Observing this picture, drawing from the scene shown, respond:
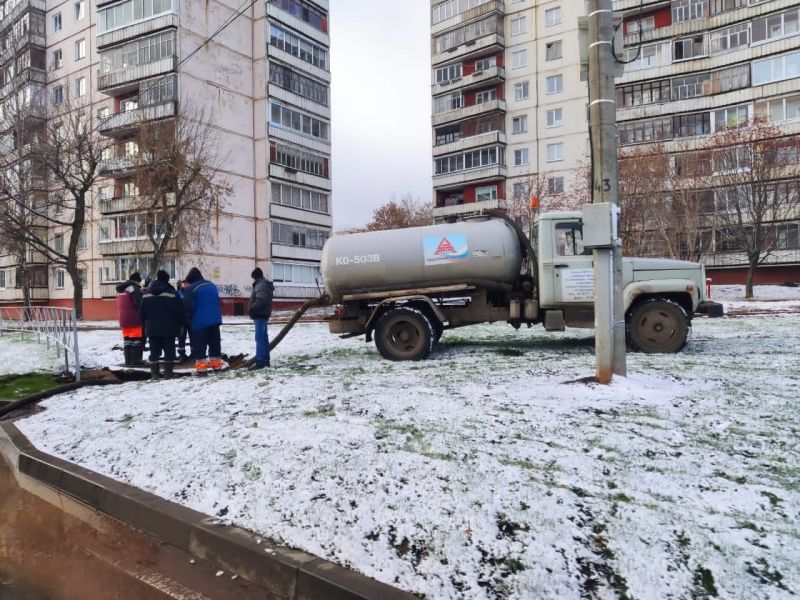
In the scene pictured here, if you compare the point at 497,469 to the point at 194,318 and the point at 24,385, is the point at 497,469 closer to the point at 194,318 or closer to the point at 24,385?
the point at 194,318

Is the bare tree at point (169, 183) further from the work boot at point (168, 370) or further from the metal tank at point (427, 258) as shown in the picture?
the work boot at point (168, 370)

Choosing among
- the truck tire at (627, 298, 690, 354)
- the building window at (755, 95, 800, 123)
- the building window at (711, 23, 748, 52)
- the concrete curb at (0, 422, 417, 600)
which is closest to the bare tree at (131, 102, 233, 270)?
the truck tire at (627, 298, 690, 354)

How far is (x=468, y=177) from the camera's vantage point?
49781 mm

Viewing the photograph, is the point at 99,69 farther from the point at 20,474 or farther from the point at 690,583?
the point at 690,583

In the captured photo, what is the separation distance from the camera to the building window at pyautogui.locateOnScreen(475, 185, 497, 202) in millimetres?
49438

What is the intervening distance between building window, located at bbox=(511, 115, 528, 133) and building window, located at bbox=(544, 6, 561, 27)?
7976mm

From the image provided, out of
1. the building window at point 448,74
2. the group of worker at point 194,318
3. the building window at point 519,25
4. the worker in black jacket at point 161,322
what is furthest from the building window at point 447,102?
the worker in black jacket at point 161,322

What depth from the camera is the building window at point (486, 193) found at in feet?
162

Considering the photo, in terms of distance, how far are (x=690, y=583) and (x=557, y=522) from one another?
0.75m

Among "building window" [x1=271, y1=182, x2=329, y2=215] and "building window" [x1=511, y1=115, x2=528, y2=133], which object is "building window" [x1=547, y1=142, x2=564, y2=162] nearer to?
"building window" [x1=511, y1=115, x2=528, y2=133]

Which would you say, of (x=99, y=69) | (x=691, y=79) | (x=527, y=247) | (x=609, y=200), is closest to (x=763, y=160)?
(x=691, y=79)

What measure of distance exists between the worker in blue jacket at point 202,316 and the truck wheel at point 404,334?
2.96 m

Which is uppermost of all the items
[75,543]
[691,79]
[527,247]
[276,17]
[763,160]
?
[276,17]

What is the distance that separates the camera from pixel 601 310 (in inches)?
253
